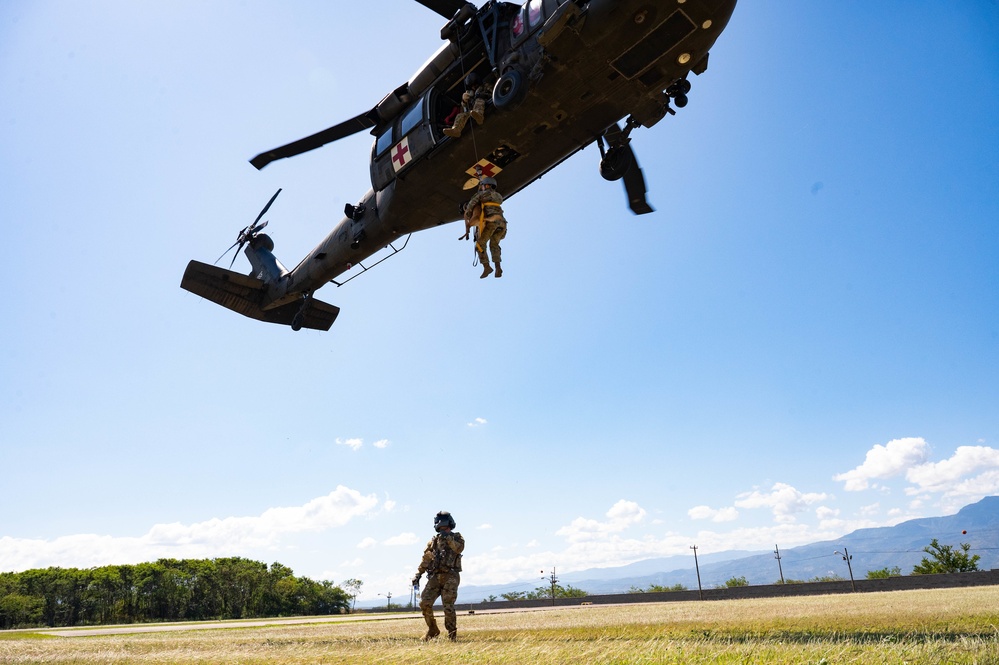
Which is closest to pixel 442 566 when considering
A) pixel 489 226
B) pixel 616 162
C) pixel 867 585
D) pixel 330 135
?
pixel 489 226

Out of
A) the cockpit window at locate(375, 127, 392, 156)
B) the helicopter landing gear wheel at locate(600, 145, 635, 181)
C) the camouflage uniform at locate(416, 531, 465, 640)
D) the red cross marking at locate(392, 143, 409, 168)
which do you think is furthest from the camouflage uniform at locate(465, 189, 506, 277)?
the cockpit window at locate(375, 127, 392, 156)

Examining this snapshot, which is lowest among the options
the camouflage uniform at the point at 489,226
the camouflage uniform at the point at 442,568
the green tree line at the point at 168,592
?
the green tree line at the point at 168,592

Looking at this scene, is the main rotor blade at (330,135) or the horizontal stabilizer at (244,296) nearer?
the main rotor blade at (330,135)

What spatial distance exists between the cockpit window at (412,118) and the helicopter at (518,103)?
1.8 inches

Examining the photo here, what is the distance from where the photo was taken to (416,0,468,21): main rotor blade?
13.3m

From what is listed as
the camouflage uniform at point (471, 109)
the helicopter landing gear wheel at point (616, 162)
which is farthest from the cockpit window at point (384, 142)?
the helicopter landing gear wheel at point (616, 162)

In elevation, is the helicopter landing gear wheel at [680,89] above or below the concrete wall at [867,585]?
above

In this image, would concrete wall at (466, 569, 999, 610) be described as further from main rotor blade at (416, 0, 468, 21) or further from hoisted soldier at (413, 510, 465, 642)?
main rotor blade at (416, 0, 468, 21)

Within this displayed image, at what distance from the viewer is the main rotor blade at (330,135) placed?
1547 centimetres

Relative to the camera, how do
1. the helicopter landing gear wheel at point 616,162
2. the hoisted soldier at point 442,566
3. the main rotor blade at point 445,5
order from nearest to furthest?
the hoisted soldier at point 442,566, the main rotor blade at point 445,5, the helicopter landing gear wheel at point 616,162

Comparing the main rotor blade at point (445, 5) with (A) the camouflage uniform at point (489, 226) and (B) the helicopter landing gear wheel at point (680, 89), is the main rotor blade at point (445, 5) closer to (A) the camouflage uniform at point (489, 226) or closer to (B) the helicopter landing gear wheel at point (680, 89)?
(B) the helicopter landing gear wheel at point (680, 89)

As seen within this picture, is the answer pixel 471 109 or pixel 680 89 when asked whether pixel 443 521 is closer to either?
pixel 471 109

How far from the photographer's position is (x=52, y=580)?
67000 mm

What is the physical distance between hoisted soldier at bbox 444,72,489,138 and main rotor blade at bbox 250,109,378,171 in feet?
11.6
